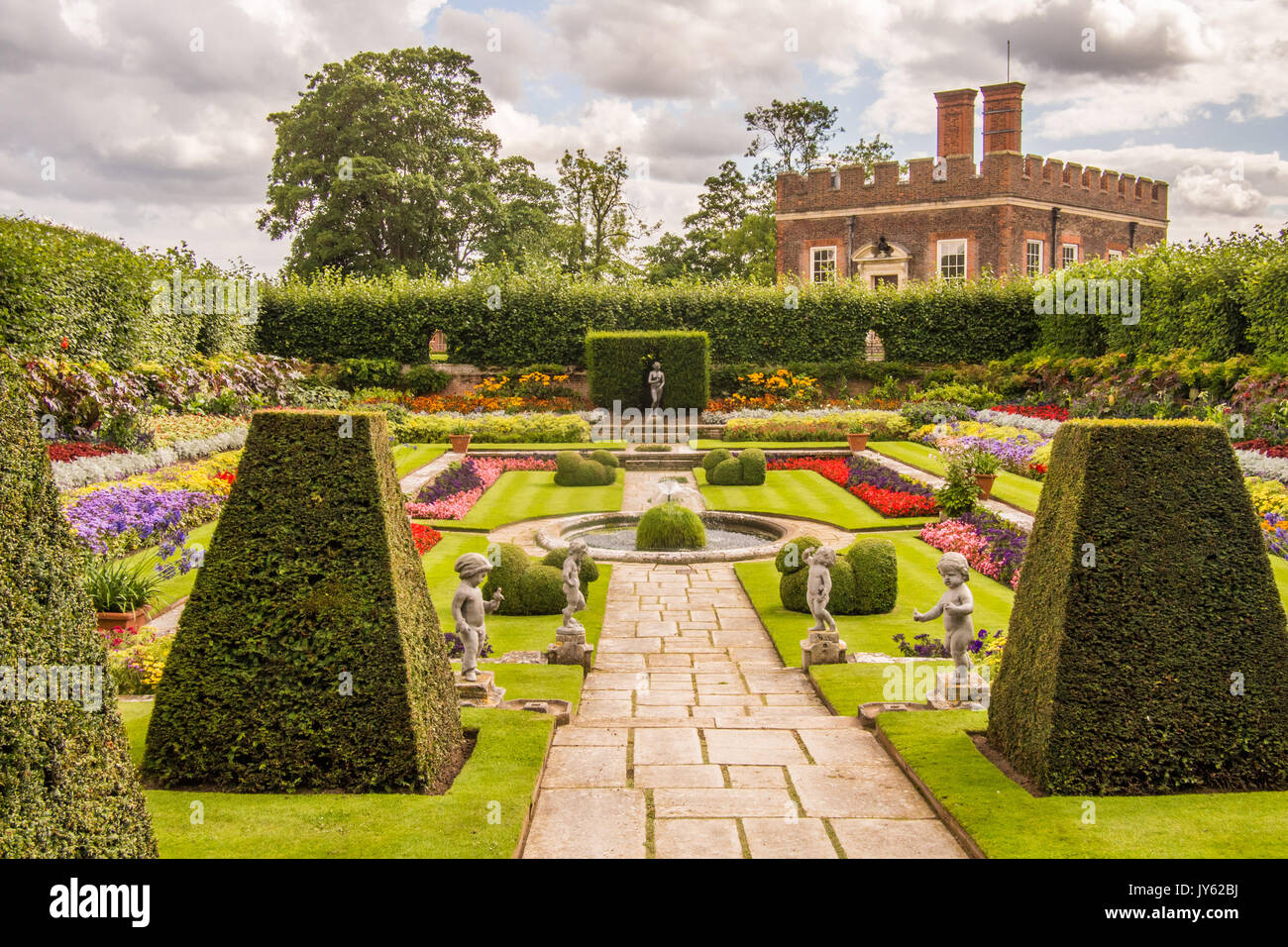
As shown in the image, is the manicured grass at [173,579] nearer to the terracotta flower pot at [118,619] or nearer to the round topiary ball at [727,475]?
the terracotta flower pot at [118,619]

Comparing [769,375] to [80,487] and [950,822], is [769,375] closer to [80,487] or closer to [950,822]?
[80,487]

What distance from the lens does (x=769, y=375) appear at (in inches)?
1113

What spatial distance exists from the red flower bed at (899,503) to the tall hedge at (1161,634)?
9.88m

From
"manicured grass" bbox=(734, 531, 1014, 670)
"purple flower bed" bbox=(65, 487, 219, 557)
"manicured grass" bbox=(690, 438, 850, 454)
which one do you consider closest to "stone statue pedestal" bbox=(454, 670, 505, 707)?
"manicured grass" bbox=(734, 531, 1014, 670)

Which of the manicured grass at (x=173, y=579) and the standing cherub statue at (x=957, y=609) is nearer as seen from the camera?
the standing cherub statue at (x=957, y=609)

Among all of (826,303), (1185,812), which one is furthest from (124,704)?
(826,303)

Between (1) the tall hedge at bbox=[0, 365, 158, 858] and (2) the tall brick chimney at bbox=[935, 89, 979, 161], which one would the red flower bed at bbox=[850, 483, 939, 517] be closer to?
(1) the tall hedge at bbox=[0, 365, 158, 858]

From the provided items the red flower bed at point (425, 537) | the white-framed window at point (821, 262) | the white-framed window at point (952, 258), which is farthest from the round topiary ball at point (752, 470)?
the white-framed window at point (952, 258)

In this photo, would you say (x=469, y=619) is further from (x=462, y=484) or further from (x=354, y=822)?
(x=462, y=484)

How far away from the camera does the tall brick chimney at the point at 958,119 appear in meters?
34.1

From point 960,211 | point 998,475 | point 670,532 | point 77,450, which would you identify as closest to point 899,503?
point 998,475

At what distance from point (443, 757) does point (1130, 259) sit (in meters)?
23.2

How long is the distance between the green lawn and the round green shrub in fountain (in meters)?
4.23
